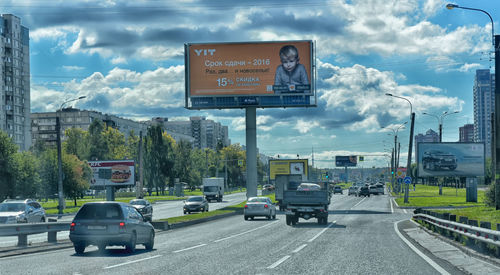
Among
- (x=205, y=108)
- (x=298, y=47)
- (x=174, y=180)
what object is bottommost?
(x=174, y=180)

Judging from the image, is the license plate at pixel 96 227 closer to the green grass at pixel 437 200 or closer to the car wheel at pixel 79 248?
the car wheel at pixel 79 248

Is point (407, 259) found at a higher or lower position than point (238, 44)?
lower

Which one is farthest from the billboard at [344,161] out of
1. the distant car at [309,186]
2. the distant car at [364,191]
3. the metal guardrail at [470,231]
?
the metal guardrail at [470,231]

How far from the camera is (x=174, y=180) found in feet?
359

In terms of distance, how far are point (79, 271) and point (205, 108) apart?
1698 inches

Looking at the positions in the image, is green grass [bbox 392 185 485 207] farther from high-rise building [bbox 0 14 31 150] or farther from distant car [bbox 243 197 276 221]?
high-rise building [bbox 0 14 31 150]

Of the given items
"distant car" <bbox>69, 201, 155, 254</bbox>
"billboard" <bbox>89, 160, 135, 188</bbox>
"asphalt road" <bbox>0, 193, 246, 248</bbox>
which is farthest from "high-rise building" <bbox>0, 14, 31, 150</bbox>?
"distant car" <bbox>69, 201, 155, 254</bbox>

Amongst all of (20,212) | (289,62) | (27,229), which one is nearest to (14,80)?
(289,62)

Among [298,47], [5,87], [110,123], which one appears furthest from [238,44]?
[110,123]

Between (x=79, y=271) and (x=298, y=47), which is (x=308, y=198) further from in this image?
(x=298, y=47)

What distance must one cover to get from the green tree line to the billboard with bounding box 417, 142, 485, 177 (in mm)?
40022

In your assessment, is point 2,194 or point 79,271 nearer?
point 79,271

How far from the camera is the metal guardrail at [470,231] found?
14.1 metres

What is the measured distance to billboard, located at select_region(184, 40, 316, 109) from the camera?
54625 millimetres
